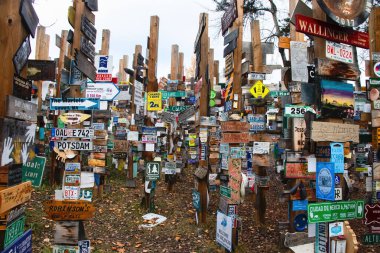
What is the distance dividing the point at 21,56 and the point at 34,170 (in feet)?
4.02

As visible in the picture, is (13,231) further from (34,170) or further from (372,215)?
(372,215)

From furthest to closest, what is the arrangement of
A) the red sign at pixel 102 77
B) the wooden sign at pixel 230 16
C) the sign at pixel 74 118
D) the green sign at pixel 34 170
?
the red sign at pixel 102 77, the wooden sign at pixel 230 16, the sign at pixel 74 118, the green sign at pixel 34 170

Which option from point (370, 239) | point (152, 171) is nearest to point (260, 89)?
point (152, 171)

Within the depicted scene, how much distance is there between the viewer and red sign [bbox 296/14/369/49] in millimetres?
4188

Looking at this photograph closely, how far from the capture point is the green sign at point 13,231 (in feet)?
8.98

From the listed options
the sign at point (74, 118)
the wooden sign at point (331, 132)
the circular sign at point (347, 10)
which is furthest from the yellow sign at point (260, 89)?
the sign at point (74, 118)

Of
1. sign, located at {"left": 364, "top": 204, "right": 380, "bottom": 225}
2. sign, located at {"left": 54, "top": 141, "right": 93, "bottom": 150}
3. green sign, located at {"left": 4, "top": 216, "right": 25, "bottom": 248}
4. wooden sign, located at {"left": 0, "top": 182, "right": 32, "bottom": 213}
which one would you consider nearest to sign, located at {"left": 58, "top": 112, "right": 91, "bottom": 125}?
sign, located at {"left": 54, "top": 141, "right": 93, "bottom": 150}

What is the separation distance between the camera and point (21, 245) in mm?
2838

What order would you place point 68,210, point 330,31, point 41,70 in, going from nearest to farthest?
point 41,70, point 68,210, point 330,31

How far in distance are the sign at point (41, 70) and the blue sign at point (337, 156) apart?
359 centimetres

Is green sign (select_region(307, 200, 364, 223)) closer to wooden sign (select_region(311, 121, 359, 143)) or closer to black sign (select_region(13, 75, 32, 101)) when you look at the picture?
wooden sign (select_region(311, 121, 359, 143))

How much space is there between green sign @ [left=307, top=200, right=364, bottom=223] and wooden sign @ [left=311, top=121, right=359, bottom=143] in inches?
32.7

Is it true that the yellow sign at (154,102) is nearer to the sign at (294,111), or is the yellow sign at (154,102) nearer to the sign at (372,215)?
the sign at (294,111)

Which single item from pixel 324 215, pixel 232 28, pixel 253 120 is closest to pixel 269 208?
pixel 253 120
